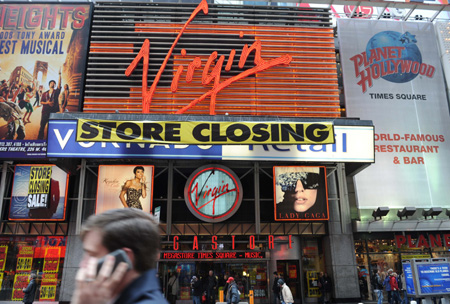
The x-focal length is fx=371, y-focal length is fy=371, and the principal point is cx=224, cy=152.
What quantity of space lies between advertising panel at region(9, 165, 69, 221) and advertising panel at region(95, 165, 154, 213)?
271cm

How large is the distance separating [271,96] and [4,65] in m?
15.6

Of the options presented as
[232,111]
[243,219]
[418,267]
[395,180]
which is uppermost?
[232,111]

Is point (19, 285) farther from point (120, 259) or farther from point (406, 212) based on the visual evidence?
point (120, 259)

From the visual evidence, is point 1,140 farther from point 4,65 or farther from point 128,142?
point 128,142

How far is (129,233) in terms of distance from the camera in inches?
67.0

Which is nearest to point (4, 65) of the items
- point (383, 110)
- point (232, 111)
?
point (232, 111)

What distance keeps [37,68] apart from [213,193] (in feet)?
41.4

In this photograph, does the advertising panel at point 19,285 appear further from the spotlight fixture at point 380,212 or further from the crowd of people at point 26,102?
the spotlight fixture at point 380,212

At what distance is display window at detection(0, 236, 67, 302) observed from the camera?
19.7 metres

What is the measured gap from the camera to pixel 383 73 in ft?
77.3

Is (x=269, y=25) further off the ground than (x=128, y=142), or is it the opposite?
(x=269, y=25)

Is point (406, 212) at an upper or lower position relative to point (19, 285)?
upper

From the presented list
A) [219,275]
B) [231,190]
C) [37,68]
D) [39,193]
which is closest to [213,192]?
[231,190]

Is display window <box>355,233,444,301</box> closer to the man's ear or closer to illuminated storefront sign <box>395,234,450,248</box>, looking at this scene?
illuminated storefront sign <box>395,234,450,248</box>
